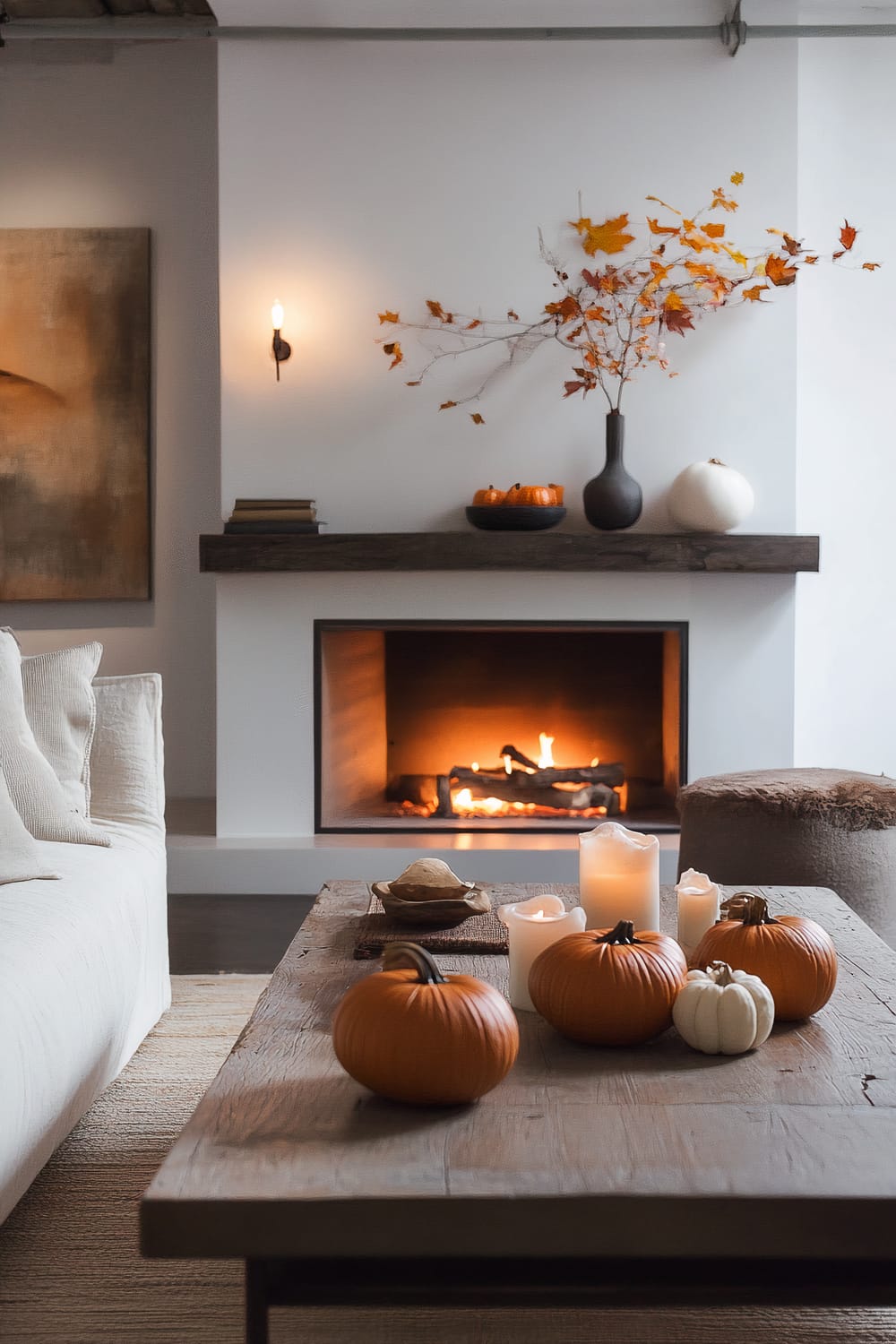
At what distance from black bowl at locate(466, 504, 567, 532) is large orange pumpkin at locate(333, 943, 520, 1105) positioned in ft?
7.95

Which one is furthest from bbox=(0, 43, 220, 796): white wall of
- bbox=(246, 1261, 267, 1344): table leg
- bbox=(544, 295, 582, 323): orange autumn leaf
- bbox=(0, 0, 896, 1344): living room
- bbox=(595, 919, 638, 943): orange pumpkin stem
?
bbox=(246, 1261, 267, 1344): table leg

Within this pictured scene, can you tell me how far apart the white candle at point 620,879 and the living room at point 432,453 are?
460mm

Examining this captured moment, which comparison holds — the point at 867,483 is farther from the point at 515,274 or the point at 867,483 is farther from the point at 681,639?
the point at 515,274

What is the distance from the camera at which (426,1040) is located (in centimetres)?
110

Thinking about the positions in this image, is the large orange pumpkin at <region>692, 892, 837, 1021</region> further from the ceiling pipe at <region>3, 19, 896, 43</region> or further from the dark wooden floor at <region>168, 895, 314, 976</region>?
the ceiling pipe at <region>3, 19, 896, 43</region>

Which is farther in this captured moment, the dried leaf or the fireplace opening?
the fireplace opening

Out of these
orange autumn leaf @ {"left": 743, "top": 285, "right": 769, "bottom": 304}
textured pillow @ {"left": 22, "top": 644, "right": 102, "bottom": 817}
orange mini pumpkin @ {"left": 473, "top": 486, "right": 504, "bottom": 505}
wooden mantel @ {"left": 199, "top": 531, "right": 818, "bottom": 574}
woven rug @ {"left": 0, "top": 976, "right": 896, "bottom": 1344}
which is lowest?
woven rug @ {"left": 0, "top": 976, "right": 896, "bottom": 1344}

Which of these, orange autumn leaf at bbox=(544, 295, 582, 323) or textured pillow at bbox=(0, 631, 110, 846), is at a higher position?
orange autumn leaf at bbox=(544, 295, 582, 323)

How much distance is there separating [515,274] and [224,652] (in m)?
1.46

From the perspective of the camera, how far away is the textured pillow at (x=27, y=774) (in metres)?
2.12

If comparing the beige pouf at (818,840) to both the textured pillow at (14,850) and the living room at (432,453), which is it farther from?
the textured pillow at (14,850)

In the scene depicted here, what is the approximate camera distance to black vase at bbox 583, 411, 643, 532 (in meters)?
3.50

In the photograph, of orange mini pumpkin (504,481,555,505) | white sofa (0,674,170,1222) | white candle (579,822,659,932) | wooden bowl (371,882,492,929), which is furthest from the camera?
orange mini pumpkin (504,481,555,505)

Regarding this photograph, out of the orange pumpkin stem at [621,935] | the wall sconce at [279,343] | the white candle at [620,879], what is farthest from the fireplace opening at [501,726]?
the orange pumpkin stem at [621,935]
